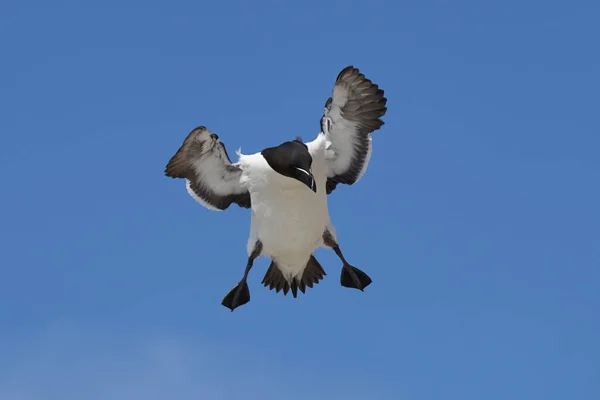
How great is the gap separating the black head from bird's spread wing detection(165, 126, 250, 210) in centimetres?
134

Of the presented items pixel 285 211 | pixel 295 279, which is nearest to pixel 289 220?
pixel 285 211

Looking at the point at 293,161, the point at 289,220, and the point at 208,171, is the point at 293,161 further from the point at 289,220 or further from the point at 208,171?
the point at 208,171

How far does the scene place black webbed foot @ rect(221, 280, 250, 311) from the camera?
19641mm

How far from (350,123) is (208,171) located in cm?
226

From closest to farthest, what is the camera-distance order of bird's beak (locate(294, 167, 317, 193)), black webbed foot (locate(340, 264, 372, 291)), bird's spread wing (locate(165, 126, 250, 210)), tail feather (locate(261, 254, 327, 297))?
bird's beak (locate(294, 167, 317, 193)) < bird's spread wing (locate(165, 126, 250, 210)) < tail feather (locate(261, 254, 327, 297)) < black webbed foot (locate(340, 264, 372, 291))

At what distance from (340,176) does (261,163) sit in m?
1.53

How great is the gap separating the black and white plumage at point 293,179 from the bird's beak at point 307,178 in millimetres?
13

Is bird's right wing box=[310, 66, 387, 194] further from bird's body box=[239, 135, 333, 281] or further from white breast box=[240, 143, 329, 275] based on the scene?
white breast box=[240, 143, 329, 275]

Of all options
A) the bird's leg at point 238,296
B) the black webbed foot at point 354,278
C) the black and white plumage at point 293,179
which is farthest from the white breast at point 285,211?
the black webbed foot at point 354,278

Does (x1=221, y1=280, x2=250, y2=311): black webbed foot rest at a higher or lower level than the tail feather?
lower

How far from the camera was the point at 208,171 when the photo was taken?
772 inches

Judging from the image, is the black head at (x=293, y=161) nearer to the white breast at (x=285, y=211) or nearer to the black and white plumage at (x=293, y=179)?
the black and white plumage at (x=293, y=179)

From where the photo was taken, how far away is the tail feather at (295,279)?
64.3ft

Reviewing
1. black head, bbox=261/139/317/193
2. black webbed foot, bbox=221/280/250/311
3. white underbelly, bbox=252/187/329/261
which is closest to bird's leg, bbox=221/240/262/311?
black webbed foot, bbox=221/280/250/311
